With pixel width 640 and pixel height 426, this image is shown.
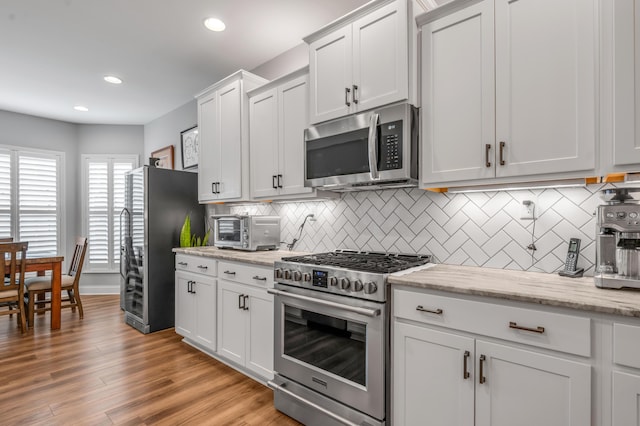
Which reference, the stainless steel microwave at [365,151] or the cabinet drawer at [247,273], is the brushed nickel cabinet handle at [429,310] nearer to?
the stainless steel microwave at [365,151]

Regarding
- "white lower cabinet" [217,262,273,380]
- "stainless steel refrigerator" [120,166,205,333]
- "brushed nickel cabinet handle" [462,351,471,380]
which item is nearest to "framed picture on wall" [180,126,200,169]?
"stainless steel refrigerator" [120,166,205,333]

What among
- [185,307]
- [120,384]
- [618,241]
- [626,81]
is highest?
[626,81]

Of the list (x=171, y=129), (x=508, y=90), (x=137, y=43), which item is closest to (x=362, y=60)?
(x=508, y=90)

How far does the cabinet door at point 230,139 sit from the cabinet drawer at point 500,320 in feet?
6.48

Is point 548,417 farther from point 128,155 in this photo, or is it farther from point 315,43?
point 128,155

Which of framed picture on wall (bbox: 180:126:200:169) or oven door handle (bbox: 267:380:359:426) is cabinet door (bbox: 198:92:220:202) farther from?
oven door handle (bbox: 267:380:359:426)

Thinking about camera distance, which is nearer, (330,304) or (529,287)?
(529,287)

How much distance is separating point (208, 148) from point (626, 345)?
132 inches

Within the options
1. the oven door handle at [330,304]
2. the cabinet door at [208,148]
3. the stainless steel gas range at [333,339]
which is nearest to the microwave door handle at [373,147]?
the stainless steel gas range at [333,339]

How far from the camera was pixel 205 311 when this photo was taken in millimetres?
2928

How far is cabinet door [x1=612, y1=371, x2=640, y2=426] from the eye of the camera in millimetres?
1117

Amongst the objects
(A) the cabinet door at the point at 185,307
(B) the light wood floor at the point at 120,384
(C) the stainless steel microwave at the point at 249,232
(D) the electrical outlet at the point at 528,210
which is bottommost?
(B) the light wood floor at the point at 120,384

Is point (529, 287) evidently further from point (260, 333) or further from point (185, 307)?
point (185, 307)

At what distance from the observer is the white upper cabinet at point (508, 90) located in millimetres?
1466
